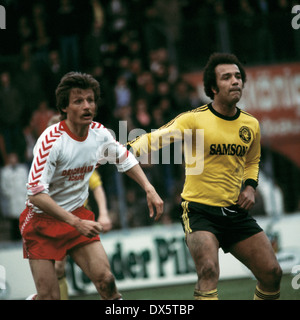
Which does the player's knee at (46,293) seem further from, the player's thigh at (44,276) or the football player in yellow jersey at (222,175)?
the football player in yellow jersey at (222,175)

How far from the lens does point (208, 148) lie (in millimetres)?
6066

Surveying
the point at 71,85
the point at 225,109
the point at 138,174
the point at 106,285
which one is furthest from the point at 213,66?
the point at 106,285

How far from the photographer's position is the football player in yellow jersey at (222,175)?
5.97 meters

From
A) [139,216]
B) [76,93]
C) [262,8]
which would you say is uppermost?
[262,8]

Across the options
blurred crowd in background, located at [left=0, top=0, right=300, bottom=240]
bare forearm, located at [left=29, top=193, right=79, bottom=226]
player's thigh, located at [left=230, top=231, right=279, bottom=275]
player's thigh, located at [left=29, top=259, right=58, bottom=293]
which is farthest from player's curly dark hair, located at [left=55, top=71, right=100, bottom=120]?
blurred crowd in background, located at [left=0, top=0, right=300, bottom=240]

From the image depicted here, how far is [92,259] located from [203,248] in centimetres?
98

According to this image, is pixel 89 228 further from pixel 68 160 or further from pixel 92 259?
pixel 68 160

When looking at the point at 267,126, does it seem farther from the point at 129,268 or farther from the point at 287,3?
the point at 129,268

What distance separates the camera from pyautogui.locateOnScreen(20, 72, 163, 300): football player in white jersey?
5648 mm

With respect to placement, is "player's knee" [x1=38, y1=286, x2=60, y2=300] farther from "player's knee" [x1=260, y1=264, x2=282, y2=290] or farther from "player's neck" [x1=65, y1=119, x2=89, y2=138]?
"player's knee" [x1=260, y1=264, x2=282, y2=290]

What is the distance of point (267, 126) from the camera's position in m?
13.1

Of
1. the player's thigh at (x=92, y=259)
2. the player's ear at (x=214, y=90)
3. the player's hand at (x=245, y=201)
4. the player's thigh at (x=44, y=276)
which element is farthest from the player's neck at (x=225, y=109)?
the player's thigh at (x=44, y=276)
